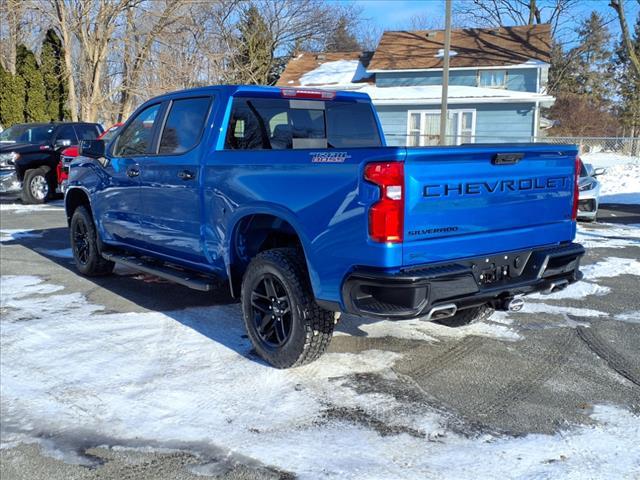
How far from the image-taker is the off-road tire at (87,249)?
718 centimetres

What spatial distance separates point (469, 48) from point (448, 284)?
2699 cm

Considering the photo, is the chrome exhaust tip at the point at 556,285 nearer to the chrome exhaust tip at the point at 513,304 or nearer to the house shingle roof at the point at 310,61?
the chrome exhaust tip at the point at 513,304

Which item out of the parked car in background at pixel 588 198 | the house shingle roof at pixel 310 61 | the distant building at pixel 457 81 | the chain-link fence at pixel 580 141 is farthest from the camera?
the house shingle roof at pixel 310 61

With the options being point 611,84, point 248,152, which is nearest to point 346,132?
point 248,152

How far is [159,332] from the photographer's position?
5.34 meters

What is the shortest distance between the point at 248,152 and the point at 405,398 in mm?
2037

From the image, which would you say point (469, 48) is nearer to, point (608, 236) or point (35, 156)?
point (608, 236)

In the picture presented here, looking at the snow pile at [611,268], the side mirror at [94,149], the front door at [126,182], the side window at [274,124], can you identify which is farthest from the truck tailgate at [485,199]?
the side mirror at [94,149]

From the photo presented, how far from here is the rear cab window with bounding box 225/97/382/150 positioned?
519 cm

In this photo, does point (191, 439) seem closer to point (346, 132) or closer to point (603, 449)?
point (603, 449)

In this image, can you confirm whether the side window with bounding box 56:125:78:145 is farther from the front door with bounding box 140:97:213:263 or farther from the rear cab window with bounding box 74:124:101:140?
the front door with bounding box 140:97:213:263

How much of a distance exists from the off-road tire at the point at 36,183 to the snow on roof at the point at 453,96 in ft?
44.4

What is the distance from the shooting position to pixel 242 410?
3852mm

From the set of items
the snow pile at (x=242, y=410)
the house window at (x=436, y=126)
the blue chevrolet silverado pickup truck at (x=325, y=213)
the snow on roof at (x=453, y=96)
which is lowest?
the snow pile at (x=242, y=410)
